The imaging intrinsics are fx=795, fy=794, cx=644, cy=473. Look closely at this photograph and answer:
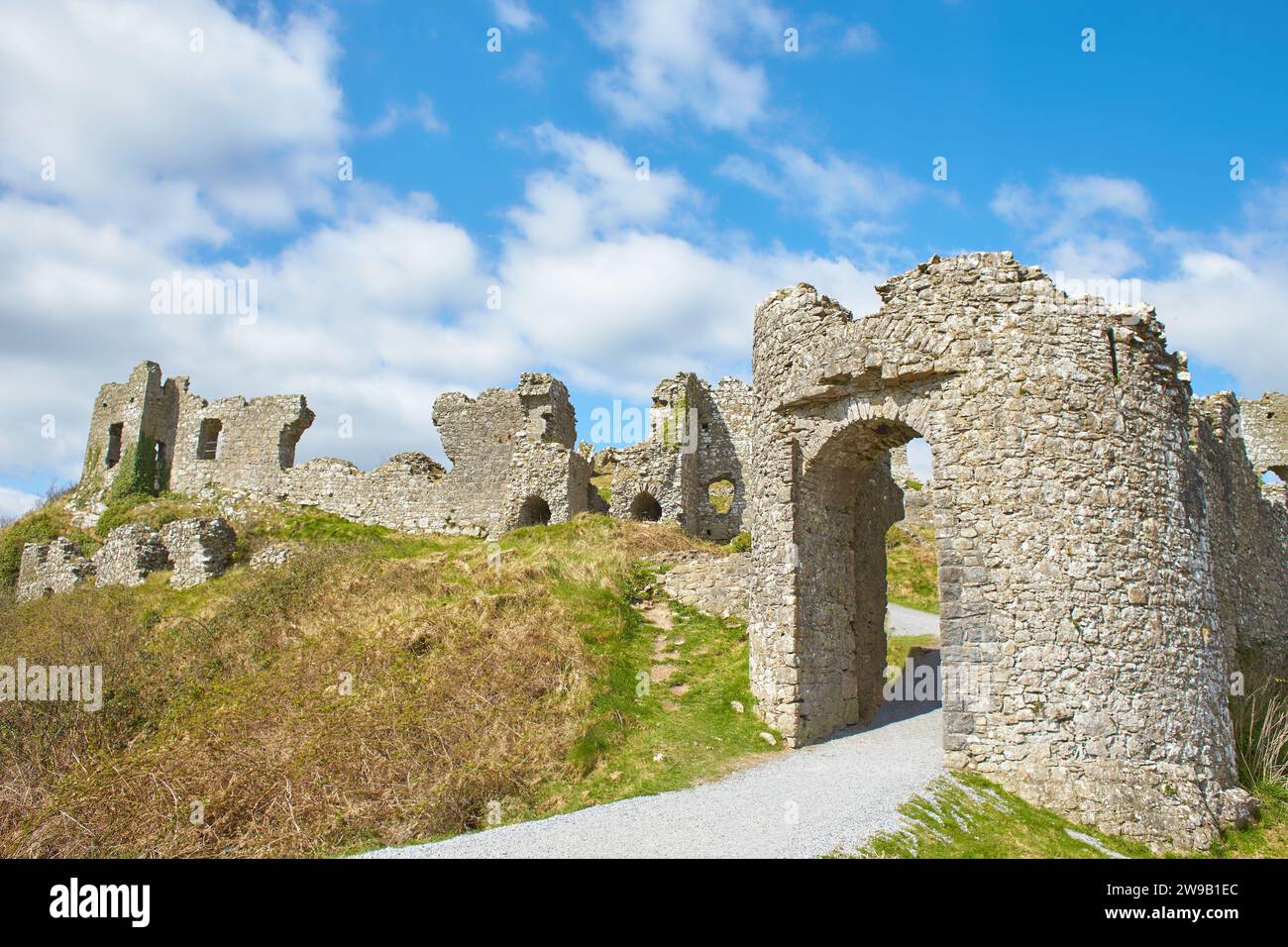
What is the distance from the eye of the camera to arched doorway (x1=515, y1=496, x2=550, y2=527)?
26500mm

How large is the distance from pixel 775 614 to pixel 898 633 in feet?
28.0

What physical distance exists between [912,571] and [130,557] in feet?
80.8

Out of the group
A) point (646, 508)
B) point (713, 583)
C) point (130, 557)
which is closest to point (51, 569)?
point (130, 557)

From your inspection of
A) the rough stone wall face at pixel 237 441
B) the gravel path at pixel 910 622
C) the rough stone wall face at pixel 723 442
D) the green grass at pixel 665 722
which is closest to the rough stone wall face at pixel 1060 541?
the green grass at pixel 665 722

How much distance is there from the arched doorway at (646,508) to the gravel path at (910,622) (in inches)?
307

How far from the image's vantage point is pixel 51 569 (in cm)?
2600

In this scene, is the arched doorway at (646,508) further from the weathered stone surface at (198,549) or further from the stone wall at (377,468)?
the weathered stone surface at (198,549)

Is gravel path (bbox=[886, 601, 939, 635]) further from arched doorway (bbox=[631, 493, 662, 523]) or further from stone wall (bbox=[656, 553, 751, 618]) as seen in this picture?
arched doorway (bbox=[631, 493, 662, 523])

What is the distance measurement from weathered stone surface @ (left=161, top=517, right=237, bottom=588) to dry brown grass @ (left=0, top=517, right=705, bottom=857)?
2.97m
